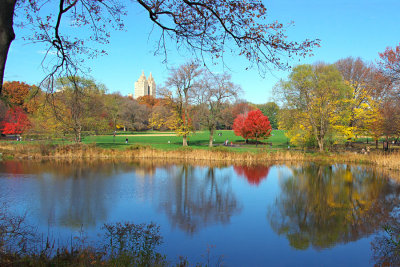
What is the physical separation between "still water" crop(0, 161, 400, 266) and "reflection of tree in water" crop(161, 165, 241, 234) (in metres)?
0.04

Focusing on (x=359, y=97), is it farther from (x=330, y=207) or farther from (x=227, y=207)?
(x=227, y=207)

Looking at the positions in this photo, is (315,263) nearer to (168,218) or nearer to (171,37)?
(168,218)

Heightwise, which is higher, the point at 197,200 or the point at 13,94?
the point at 13,94

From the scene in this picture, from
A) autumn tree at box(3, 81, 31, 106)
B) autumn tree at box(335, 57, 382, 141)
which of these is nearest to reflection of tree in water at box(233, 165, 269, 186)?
autumn tree at box(335, 57, 382, 141)

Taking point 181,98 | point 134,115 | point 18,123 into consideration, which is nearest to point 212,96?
point 181,98

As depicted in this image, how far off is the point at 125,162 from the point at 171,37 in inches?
746

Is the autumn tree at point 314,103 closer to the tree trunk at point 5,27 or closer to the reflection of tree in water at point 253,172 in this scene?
the reflection of tree in water at point 253,172

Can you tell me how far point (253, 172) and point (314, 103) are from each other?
10500 mm

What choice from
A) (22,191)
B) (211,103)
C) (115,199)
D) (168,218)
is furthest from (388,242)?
(211,103)

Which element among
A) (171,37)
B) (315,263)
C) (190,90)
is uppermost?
(190,90)

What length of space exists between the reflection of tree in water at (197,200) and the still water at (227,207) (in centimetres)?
4

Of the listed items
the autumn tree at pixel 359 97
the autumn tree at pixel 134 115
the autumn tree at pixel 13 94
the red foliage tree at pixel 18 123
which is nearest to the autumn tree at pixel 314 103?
the autumn tree at pixel 359 97

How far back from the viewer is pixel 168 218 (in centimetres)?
1013

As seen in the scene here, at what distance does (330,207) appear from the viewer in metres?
11.9
